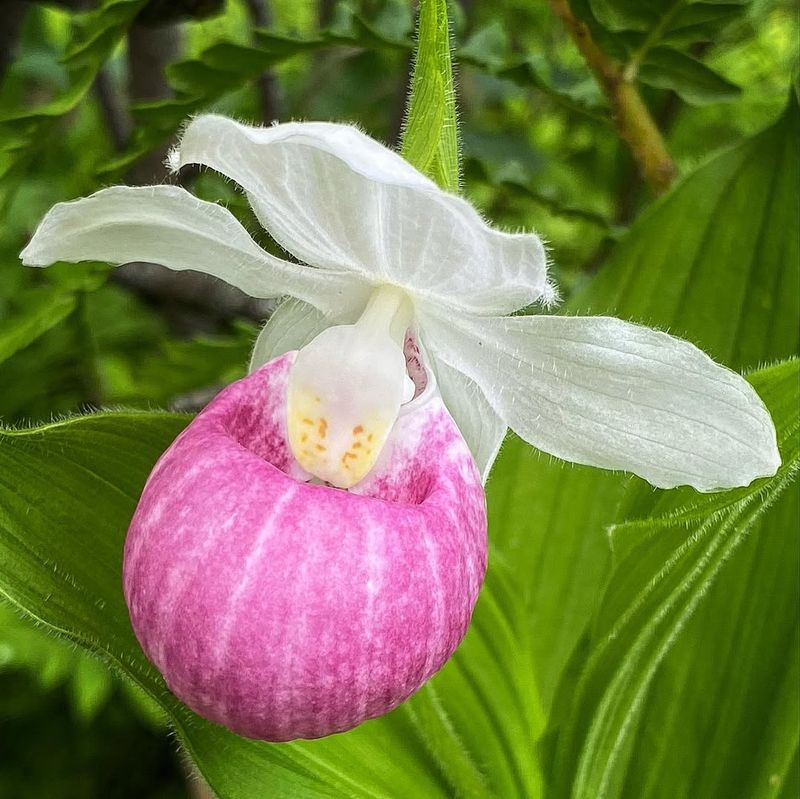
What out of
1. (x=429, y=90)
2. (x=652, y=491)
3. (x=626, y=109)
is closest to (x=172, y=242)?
(x=429, y=90)

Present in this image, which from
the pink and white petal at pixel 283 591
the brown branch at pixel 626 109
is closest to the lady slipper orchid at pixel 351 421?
the pink and white petal at pixel 283 591

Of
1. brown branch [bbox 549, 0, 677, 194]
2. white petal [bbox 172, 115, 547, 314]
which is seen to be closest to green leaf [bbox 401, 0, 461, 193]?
white petal [bbox 172, 115, 547, 314]

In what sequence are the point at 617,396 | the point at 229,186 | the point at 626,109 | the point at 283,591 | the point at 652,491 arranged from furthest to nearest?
the point at 229,186 < the point at 626,109 < the point at 652,491 < the point at 617,396 < the point at 283,591

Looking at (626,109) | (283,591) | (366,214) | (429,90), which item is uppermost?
(429,90)

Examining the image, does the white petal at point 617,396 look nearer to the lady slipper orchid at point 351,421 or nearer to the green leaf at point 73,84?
the lady slipper orchid at point 351,421

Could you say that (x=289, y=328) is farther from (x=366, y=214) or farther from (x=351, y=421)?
(x=366, y=214)

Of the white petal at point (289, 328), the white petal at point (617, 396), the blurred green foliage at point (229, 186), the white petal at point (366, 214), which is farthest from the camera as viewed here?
the blurred green foliage at point (229, 186)

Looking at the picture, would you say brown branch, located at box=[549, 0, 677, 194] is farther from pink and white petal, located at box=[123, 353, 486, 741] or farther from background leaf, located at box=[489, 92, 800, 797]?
pink and white petal, located at box=[123, 353, 486, 741]
